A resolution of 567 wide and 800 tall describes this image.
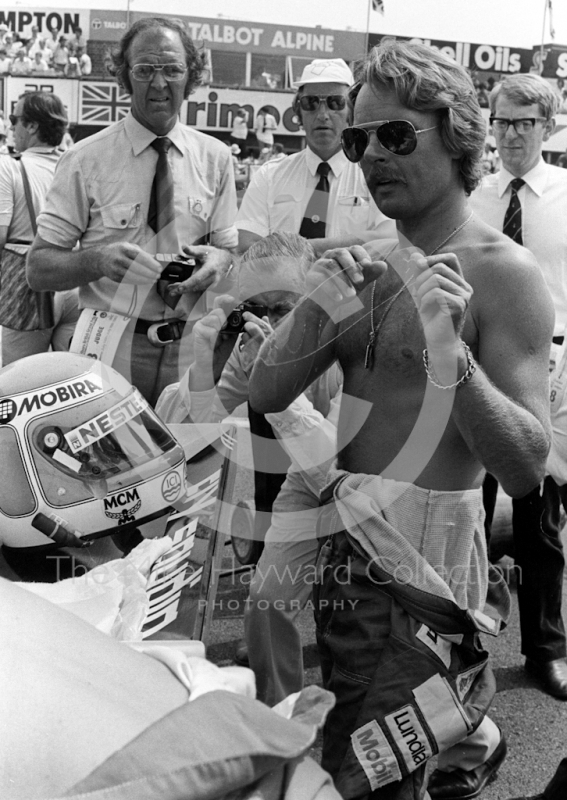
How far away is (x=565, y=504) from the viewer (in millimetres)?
3723

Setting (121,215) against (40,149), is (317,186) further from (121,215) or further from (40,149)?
(40,149)

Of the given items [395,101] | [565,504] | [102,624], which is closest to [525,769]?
[565,504]

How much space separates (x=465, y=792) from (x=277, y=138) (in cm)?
1649

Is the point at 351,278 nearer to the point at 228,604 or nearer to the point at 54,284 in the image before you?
the point at 54,284

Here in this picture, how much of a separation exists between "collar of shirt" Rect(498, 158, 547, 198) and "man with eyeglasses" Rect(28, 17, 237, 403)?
135cm

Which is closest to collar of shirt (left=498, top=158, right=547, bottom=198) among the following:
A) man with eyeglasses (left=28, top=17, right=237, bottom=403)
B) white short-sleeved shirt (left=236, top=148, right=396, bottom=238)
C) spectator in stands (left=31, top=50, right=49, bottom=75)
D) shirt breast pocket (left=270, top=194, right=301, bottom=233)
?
white short-sleeved shirt (left=236, top=148, right=396, bottom=238)

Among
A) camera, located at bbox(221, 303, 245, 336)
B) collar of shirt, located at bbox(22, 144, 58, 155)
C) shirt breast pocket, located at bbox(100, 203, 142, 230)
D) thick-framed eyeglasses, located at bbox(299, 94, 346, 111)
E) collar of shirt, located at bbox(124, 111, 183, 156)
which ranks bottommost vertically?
camera, located at bbox(221, 303, 245, 336)

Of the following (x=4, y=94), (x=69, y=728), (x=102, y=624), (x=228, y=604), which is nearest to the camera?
(x=69, y=728)

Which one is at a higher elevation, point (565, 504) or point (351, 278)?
point (351, 278)

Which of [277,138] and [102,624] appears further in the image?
[277,138]

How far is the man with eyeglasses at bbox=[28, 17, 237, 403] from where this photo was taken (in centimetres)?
363

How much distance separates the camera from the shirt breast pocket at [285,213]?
430 cm

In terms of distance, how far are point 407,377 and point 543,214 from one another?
→ 89.5 inches

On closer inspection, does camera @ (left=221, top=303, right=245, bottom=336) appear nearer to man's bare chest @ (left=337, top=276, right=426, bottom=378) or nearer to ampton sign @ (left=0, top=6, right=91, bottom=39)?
man's bare chest @ (left=337, top=276, right=426, bottom=378)
